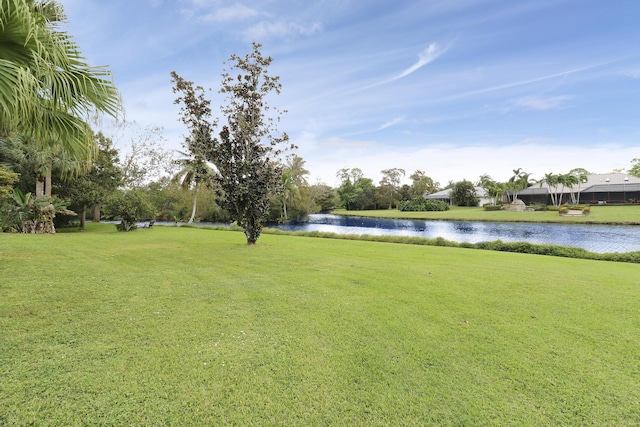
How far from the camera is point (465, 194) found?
191ft

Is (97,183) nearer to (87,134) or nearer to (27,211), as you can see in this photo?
(27,211)

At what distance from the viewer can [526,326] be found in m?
3.64

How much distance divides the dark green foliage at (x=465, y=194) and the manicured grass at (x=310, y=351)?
57.6 meters

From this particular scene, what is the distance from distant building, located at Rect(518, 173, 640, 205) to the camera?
146ft

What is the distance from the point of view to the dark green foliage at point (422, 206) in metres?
52.8

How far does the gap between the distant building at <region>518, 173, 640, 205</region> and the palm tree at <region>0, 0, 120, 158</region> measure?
199 feet

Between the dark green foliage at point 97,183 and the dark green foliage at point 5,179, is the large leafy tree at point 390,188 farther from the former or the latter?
the dark green foliage at point 5,179

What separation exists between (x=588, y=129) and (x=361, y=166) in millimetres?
58683

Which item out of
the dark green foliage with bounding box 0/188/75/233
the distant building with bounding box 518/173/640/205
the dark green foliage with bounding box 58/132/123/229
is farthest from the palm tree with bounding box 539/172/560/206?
the dark green foliage with bounding box 0/188/75/233

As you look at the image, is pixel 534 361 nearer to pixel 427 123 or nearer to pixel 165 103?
pixel 165 103

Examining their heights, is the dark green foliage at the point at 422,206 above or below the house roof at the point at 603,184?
below

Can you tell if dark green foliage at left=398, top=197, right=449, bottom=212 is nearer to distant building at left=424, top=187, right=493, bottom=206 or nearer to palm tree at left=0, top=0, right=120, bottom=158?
distant building at left=424, top=187, right=493, bottom=206

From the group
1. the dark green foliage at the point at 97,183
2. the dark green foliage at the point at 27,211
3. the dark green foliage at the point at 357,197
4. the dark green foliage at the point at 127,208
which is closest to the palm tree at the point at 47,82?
the dark green foliage at the point at 27,211

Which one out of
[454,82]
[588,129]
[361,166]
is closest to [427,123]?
[454,82]
